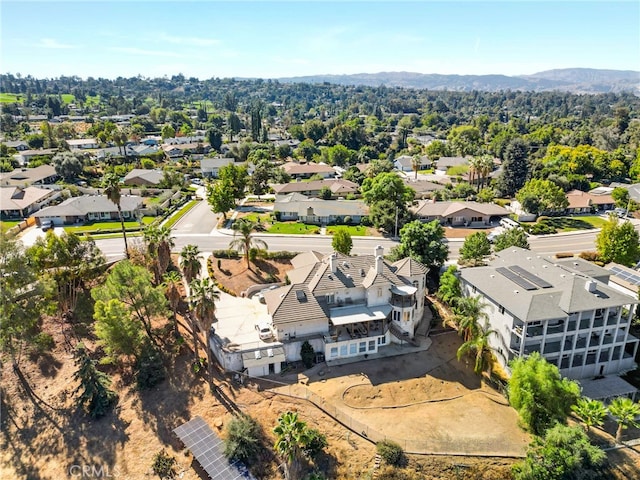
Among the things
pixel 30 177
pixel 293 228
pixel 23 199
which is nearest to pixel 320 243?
pixel 293 228

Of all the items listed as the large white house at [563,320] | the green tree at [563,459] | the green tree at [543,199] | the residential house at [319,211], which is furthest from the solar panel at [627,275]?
the residential house at [319,211]

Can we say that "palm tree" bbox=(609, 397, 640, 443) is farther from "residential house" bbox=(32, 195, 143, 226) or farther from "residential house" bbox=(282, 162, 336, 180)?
"residential house" bbox=(282, 162, 336, 180)

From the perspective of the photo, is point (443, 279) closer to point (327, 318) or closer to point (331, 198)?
point (327, 318)

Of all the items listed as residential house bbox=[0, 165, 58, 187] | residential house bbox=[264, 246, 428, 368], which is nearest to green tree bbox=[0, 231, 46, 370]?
residential house bbox=[264, 246, 428, 368]

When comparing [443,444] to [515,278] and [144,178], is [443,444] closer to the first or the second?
[515,278]

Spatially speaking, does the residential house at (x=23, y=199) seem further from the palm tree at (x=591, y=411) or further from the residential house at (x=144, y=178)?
the palm tree at (x=591, y=411)

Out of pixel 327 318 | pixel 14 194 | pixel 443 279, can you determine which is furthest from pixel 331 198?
pixel 14 194
